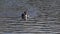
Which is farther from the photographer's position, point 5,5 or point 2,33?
point 5,5

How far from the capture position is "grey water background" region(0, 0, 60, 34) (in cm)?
581

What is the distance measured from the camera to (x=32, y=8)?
240 inches

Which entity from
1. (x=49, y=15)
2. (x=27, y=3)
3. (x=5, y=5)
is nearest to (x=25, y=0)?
(x=27, y=3)

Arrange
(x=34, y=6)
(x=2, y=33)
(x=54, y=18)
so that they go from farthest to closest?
(x=34, y=6)
(x=54, y=18)
(x=2, y=33)

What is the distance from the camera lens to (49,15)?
5.74 meters

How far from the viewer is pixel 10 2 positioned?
6.51m

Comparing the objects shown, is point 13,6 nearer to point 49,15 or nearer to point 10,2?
point 10,2

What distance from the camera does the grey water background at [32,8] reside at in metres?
5.81

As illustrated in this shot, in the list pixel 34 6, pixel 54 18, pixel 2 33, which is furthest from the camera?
pixel 34 6

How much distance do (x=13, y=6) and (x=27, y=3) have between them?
410mm

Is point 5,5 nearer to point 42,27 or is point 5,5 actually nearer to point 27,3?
point 27,3

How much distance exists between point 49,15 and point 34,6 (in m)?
0.63

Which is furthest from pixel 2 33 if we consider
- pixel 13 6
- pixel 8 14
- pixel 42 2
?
pixel 42 2

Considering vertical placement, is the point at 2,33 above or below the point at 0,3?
below
